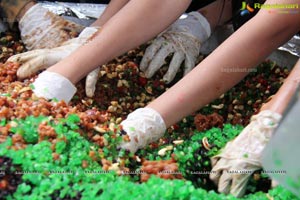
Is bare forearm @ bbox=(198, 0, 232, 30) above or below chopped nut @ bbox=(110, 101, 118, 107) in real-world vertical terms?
above

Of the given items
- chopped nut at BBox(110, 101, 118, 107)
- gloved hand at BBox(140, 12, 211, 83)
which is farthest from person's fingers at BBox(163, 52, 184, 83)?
chopped nut at BBox(110, 101, 118, 107)

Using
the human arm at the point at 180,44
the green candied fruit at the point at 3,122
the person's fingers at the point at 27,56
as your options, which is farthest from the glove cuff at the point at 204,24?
the green candied fruit at the point at 3,122

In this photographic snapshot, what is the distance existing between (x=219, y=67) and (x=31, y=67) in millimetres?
730

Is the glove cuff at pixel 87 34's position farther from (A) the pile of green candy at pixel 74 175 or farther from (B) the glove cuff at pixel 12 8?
(A) the pile of green candy at pixel 74 175

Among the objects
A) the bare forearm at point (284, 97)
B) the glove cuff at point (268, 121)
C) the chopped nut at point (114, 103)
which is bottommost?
the chopped nut at point (114, 103)

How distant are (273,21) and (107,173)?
78cm

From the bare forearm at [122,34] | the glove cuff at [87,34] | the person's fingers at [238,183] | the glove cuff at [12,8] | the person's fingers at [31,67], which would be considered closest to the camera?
the person's fingers at [238,183]

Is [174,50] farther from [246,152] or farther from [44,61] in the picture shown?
[246,152]

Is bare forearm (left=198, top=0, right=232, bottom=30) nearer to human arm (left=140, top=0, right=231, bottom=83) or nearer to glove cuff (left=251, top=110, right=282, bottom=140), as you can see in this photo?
human arm (left=140, top=0, right=231, bottom=83)

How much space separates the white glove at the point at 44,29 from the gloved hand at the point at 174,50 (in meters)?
0.41

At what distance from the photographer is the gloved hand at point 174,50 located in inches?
83.6

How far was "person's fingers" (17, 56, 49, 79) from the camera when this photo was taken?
6.20 feet

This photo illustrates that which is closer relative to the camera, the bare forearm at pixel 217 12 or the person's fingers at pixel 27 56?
the person's fingers at pixel 27 56

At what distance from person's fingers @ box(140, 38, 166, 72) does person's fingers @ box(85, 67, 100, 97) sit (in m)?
0.29
